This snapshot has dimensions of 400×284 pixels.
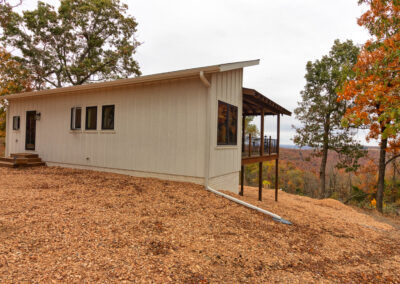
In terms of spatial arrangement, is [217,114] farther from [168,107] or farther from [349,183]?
[349,183]

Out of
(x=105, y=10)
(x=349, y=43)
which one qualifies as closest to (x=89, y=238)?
(x=349, y=43)

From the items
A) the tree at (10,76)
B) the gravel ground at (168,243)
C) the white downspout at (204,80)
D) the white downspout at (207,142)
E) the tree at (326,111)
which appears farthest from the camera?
the tree at (10,76)

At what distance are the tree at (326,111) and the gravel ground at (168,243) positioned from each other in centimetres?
1091

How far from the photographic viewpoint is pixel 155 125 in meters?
6.71

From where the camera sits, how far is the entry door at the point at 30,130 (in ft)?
32.5

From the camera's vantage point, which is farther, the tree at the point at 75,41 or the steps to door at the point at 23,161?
the tree at the point at 75,41

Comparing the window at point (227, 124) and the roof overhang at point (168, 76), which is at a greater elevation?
the roof overhang at point (168, 76)

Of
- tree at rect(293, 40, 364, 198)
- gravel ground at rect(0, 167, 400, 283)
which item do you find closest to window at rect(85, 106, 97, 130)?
gravel ground at rect(0, 167, 400, 283)

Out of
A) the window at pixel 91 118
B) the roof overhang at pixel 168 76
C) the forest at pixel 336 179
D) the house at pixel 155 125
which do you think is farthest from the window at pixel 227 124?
the forest at pixel 336 179

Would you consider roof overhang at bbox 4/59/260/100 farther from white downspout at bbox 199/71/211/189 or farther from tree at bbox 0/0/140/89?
tree at bbox 0/0/140/89

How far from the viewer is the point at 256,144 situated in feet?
32.5

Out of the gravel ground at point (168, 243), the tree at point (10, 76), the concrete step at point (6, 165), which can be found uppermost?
the tree at point (10, 76)

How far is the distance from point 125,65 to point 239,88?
13340 millimetres

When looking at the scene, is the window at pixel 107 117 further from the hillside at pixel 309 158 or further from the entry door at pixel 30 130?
the hillside at pixel 309 158
